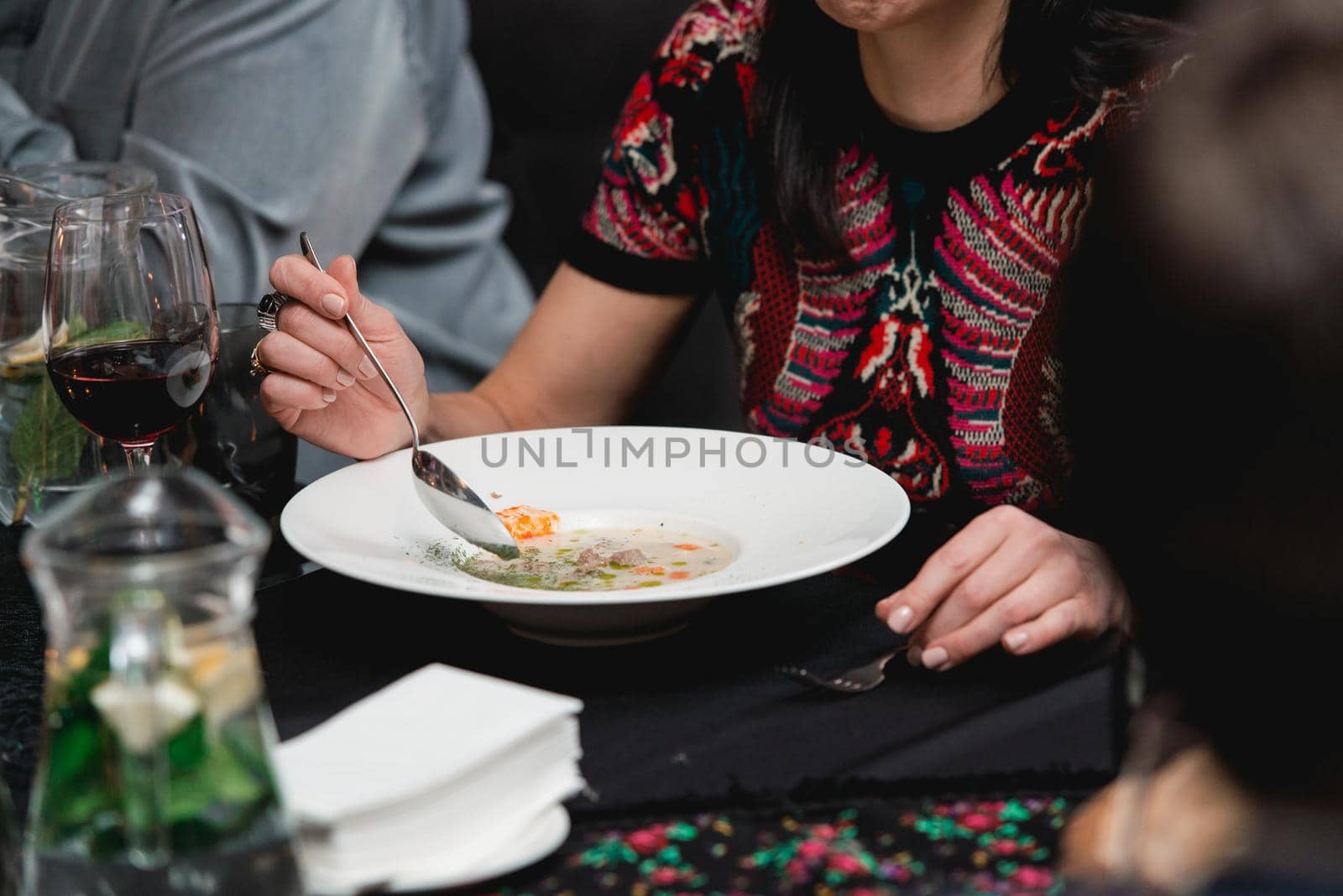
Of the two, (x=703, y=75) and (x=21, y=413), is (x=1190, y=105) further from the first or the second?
(x=703, y=75)

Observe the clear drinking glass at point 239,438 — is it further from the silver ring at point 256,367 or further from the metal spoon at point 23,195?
the metal spoon at point 23,195

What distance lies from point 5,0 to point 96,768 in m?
2.04

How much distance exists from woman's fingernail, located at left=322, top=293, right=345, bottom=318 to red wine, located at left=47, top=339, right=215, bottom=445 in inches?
4.7

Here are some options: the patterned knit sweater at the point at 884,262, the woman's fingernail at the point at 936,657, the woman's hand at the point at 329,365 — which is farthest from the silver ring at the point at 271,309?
the woman's fingernail at the point at 936,657

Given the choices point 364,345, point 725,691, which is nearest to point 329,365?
point 364,345

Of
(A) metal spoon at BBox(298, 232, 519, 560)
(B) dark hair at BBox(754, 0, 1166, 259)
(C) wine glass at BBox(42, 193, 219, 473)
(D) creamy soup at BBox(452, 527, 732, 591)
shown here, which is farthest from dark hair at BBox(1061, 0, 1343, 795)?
(B) dark hair at BBox(754, 0, 1166, 259)

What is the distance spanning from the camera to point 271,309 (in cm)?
112

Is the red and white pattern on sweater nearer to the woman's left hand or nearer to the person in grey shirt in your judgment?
the woman's left hand

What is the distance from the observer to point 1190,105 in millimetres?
416

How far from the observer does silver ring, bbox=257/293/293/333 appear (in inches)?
43.9

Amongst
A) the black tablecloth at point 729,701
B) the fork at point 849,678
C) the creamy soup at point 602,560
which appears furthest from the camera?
the creamy soup at point 602,560

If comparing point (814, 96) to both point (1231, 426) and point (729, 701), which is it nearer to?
point (729, 701)

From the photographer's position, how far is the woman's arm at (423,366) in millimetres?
1101

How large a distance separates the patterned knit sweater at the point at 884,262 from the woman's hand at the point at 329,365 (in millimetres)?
448
